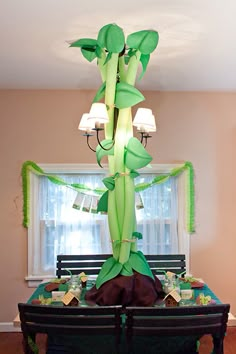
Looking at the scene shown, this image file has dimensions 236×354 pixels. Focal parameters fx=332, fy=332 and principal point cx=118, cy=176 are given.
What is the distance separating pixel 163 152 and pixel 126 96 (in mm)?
1556

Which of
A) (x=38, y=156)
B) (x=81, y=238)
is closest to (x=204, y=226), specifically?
(x=81, y=238)

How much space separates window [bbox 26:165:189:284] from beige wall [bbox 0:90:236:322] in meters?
0.16

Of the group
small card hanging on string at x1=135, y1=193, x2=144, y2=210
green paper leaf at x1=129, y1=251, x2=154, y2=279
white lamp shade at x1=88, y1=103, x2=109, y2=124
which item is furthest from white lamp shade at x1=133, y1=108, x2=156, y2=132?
small card hanging on string at x1=135, y1=193, x2=144, y2=210

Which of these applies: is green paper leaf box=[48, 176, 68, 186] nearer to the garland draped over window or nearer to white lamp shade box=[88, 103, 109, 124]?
the garland draped over window

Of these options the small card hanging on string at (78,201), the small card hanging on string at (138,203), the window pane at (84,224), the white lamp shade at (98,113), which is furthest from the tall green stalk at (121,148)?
the window pane at (84,224)

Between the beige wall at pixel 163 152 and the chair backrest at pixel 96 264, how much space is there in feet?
2.08

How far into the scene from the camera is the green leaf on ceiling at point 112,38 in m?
1.87

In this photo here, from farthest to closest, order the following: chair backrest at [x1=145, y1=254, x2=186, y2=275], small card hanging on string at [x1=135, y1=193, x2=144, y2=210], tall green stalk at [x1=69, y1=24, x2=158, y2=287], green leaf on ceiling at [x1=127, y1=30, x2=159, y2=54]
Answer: small card hanging on string at [x1=135, y1=193, x2=144, y2=210]
chair backrest at [x1=145, y1=254, x2=186, y2=275]
tall green stalk at [x1=69, y1=24, x2=158, y2=287]
green leaf on ceiling at [x1=127, y1=30, x2=159, y2=54]

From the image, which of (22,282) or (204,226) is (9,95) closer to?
(22,282)

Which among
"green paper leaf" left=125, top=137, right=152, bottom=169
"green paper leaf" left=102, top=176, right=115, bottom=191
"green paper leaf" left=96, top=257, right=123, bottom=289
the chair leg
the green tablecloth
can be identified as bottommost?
the green tablecloth

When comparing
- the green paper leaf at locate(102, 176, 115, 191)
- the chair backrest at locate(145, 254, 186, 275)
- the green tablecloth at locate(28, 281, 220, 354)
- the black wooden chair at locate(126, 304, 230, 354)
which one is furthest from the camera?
the chair backrest at locate(145, 254, 186, 275)

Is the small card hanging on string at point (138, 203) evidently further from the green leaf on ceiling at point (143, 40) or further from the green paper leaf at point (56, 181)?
the green leaf on ceiling at point (143, 40)

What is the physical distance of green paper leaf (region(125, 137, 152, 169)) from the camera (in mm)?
2115

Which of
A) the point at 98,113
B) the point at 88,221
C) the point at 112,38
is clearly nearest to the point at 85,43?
the point at 112,38
